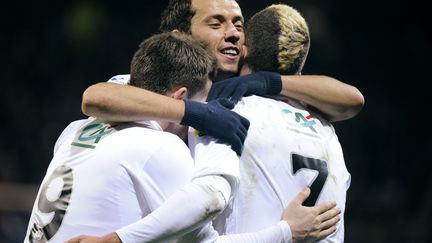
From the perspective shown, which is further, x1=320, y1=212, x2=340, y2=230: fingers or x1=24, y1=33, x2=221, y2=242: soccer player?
x1=320, y1=212, x2=340, y2=230: fingers

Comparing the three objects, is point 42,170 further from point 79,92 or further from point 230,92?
point 230,92

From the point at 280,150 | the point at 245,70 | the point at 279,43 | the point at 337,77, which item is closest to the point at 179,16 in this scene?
the point at 245,70

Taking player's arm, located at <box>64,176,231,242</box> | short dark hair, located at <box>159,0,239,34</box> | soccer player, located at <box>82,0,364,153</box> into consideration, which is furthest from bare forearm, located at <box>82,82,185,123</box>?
short dark hair, located at <box>159,0,239,34</box>

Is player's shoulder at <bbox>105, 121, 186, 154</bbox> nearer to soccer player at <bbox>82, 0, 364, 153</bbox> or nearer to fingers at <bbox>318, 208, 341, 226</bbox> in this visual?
soccer player at <bbox>82, 0, 364, 153</bbox>

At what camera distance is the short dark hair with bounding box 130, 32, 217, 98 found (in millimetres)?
3057

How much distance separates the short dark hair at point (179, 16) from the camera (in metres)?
3.98

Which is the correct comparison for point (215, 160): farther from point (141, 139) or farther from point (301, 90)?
point (301, 90)

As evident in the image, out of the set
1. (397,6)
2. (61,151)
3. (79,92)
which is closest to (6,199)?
(79,92)

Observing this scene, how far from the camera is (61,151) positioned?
307 cm

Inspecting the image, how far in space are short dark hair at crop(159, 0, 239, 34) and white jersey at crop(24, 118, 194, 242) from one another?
1.18m

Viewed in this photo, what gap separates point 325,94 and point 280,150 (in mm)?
358

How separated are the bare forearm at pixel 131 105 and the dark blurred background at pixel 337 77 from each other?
5847mm

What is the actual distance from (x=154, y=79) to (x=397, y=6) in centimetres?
1113

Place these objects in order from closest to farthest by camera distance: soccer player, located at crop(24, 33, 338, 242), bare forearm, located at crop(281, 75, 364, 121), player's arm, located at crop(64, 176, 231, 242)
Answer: player's arm, located at crop(64, 176, 231, 242), soccer player, located at crop(24, 33, 338, 242), bare forearm, located at crop(281, 75, 364, 121)
